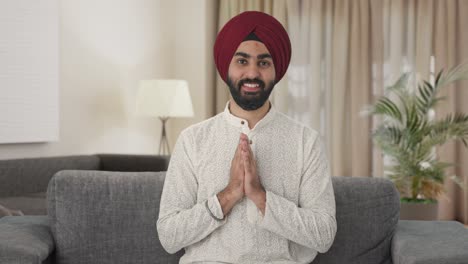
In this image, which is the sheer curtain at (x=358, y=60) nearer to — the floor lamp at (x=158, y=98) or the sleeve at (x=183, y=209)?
the floor lamp at (x=158, y=98)

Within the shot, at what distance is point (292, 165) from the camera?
84.9 inches

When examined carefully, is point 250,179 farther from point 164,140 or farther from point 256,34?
point 164,140

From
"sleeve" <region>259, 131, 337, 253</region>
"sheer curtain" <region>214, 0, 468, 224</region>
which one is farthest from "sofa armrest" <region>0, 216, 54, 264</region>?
A: "sheer curtain" <region>214, 0, 468, 224</region>

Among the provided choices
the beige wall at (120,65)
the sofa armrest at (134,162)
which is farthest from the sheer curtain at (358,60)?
the sofa armrest at (134,162)

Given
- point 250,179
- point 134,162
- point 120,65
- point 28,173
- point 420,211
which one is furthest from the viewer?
Answer: point 120,65

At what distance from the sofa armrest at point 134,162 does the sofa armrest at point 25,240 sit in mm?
2630

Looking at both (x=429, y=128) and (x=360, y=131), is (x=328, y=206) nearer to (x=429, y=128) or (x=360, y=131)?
(x=429, y=128)

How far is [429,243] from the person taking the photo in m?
2.22

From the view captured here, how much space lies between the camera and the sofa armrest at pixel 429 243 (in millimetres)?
2070

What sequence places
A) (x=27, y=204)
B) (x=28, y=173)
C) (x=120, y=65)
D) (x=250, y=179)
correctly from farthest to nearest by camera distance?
1. (x=120, y=65)
2. (x=28, y=173)
3. (x=27, y=204)
4. (x=250, y=179)

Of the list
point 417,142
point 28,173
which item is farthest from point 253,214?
point 417,142

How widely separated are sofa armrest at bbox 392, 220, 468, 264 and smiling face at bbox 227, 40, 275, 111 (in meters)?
0.60

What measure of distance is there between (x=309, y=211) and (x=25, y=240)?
839 mm

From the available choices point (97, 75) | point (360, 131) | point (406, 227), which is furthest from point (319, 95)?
point (406, 227)
